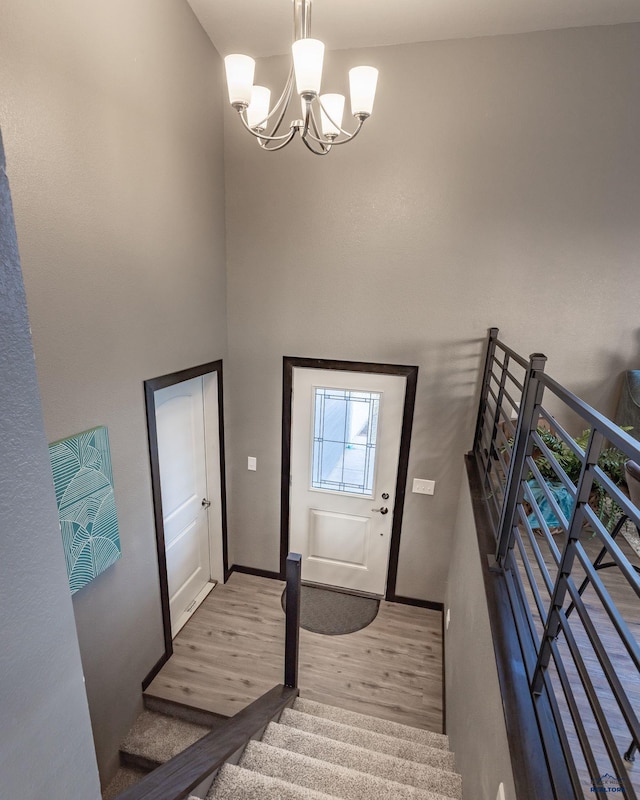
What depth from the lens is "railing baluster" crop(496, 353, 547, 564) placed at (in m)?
1.60

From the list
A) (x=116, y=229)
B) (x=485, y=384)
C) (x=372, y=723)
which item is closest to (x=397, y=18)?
(x=116, y=229)

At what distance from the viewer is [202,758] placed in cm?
146

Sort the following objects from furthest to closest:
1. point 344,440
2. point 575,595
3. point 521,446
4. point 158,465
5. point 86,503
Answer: point 344,440
point 158,465
point 86,503
point 521,446
point 575,595

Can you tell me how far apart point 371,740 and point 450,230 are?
3222 mm

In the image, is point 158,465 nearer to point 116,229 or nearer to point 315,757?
point 116,229

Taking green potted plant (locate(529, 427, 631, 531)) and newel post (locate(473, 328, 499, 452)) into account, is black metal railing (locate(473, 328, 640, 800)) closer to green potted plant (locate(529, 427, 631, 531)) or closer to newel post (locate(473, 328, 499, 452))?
green potted plant (locate(529, 427, 631, 531))

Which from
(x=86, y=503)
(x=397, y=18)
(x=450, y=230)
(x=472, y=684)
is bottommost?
(x=472, y=684)

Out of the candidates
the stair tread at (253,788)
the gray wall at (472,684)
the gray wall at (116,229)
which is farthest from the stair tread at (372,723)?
the gray wall at (116,229)

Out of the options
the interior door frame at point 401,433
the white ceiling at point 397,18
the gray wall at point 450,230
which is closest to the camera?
the white ceiling at point 397,18

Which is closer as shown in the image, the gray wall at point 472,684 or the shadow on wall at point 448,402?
the gray wall at point 472,684

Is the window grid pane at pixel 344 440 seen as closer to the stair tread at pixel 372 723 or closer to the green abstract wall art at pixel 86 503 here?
the stair tread at pixel 372 723

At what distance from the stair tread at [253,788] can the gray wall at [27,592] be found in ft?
4.27

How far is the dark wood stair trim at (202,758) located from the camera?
1.20 m

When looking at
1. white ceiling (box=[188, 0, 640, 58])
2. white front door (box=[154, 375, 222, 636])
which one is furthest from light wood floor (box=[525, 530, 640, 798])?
white ceiling (box=[188, 0, 640, 58])
